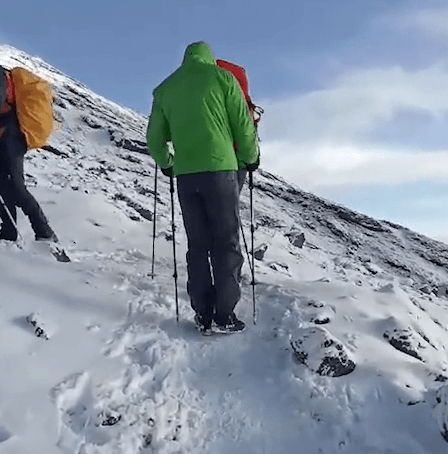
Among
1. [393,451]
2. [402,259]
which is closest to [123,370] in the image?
[393,451]

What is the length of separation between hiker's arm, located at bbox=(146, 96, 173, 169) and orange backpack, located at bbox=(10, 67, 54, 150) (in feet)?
8.08

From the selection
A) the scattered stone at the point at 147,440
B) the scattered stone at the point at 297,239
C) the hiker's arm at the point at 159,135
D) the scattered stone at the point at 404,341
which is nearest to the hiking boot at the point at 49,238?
the hiker's arm at the point at 159,135

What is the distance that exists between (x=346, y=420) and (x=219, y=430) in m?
1.01

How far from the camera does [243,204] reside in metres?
19.4

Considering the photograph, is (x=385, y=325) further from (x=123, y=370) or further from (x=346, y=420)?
(x=123, y=370)

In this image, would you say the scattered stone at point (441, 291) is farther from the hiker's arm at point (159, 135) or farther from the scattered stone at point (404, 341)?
the hiker's arm at point (159, 135)

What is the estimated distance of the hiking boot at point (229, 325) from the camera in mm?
5598

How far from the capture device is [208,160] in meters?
5.33

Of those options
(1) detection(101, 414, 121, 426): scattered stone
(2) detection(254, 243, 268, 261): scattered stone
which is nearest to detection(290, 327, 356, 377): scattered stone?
(1) detection(101, 414, 121, 426): scattered stone

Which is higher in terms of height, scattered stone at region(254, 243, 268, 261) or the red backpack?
the red backpack

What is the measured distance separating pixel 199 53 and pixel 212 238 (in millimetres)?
1920

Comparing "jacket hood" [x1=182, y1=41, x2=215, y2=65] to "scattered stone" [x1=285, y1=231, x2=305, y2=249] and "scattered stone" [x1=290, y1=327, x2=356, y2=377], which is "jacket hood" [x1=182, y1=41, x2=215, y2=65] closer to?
"scattered stone" [x1=290, y1=327, x2=356, y2=377]

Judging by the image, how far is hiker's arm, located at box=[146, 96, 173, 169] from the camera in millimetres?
5707

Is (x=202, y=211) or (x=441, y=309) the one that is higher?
(x=202, y=211)
